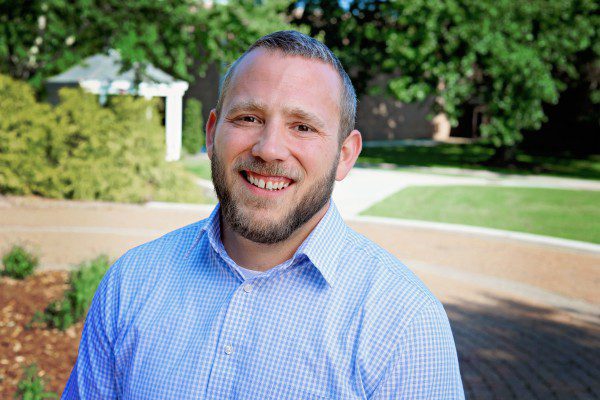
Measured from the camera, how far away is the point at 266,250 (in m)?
1.78

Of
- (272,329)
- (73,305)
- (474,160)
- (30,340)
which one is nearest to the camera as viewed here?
(272,329)

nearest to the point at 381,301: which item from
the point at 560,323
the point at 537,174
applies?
the point at 560,323

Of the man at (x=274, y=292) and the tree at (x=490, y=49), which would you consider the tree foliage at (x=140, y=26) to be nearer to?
the man at (x=274, y=292)

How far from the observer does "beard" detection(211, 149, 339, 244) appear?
1.75m

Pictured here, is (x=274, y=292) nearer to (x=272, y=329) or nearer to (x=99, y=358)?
(x=272, y=329)

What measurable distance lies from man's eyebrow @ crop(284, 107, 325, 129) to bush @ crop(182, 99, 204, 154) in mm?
21074

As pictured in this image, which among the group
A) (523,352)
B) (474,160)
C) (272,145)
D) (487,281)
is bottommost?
(474,160)

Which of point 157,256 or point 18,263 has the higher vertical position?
point 157,256

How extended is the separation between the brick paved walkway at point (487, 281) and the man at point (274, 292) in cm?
320

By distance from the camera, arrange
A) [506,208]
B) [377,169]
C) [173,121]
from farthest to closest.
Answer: [377,169] → [173,121] → [506,208]

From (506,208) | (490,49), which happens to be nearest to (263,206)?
(506,208)

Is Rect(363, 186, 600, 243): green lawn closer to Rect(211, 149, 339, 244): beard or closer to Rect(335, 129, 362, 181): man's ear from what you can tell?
Rect(335, 129, 362, 181): man's ear

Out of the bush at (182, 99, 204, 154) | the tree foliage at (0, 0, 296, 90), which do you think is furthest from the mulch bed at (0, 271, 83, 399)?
the bush at (182, 99, 204, 154)

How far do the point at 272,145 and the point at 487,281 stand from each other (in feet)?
21.1
